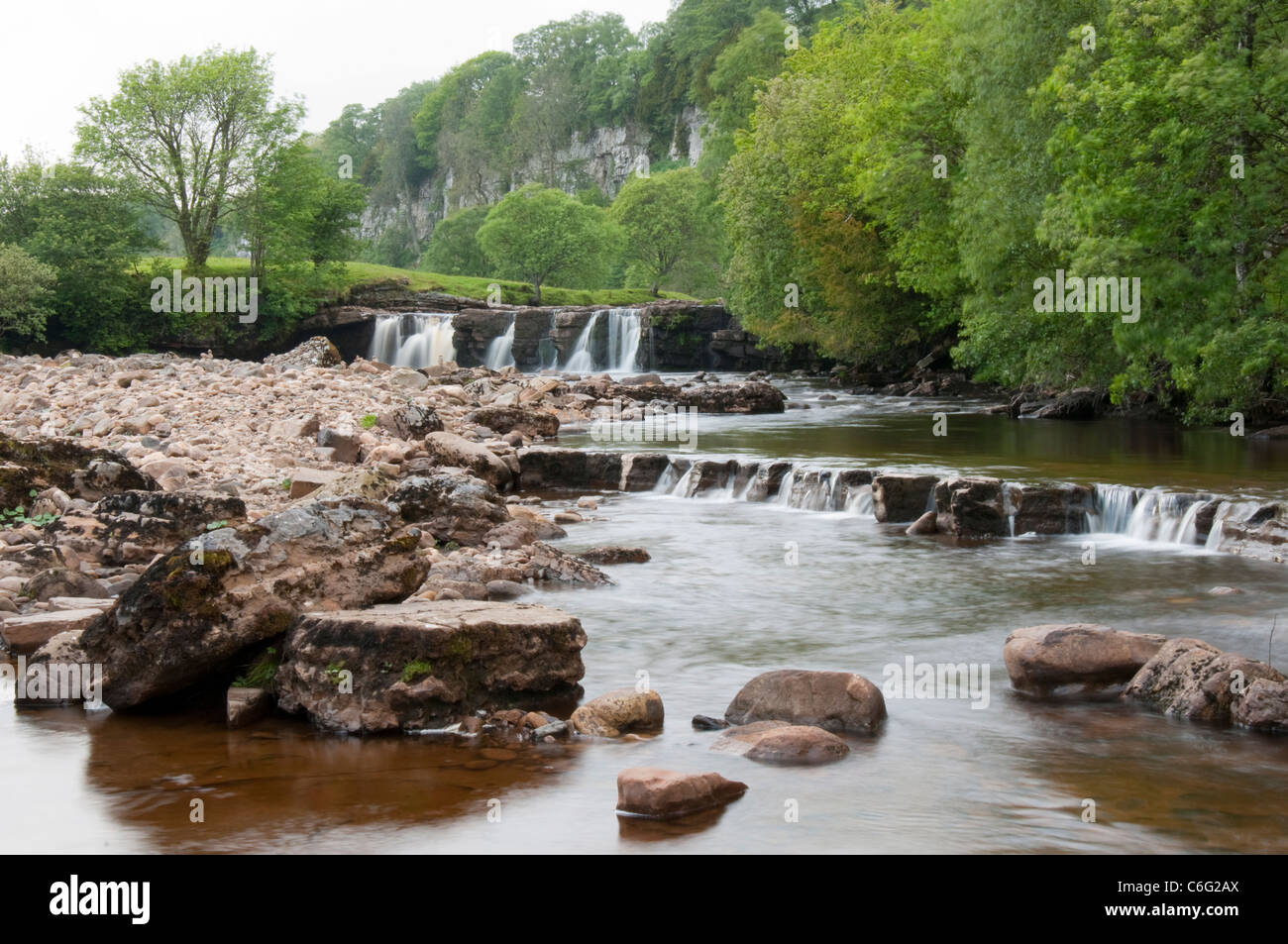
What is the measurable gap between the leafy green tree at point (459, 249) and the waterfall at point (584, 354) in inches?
1513

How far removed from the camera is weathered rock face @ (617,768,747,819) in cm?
640

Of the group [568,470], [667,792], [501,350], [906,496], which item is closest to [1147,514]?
[906,496]

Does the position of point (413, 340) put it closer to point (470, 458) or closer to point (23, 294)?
point (23, 294)

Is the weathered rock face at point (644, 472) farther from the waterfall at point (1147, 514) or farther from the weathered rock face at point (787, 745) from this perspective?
the weathered rock face at point (787, 745)

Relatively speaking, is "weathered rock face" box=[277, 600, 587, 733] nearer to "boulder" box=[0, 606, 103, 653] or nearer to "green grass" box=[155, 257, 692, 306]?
"boulder" box=[0, 606, 103, 653]

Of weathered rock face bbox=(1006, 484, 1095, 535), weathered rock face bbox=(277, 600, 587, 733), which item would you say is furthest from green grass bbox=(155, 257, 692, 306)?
weathered rock face bbox=(277, 600, 587, 733)

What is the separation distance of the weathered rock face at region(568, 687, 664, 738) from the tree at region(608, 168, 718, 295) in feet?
233

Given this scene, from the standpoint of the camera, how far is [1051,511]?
16.3 meters

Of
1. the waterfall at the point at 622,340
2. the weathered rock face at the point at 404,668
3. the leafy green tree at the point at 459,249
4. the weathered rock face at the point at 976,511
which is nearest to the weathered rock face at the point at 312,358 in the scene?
the waterfall at the point at 622,340

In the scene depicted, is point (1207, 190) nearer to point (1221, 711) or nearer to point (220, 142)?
point (1221, 711)

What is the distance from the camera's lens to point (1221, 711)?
8.10 m

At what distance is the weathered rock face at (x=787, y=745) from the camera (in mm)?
7410

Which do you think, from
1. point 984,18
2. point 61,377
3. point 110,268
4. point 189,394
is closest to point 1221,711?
point 189,394

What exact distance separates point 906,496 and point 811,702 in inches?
382
